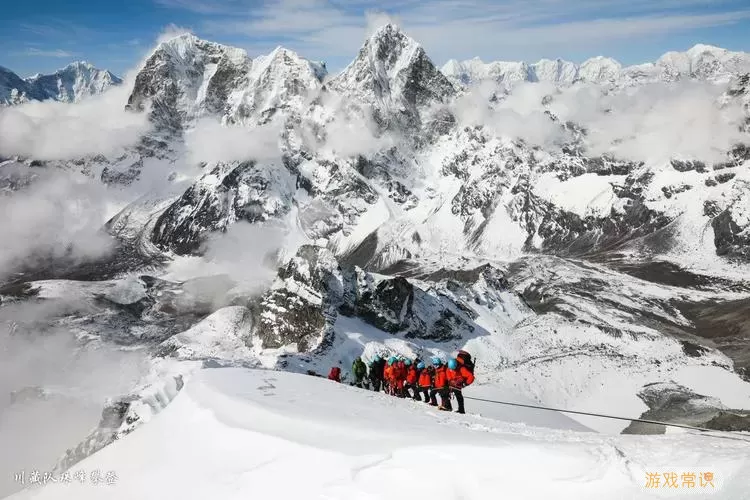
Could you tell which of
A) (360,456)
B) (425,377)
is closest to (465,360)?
(425,377)

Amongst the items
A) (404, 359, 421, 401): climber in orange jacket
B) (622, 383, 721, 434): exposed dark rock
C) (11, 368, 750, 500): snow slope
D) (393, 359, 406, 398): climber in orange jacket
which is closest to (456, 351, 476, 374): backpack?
(11, 368, 750, 500): snow slope

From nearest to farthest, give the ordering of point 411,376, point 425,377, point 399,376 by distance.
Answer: point 425,377
point 411,376
point 399,376

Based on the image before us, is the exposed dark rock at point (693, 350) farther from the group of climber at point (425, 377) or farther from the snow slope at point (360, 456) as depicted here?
the snow slope at point (360, 456)

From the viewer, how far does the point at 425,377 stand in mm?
28766

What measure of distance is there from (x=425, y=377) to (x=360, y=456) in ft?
44.0

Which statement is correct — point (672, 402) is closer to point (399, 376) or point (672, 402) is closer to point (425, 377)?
point (399, 376)

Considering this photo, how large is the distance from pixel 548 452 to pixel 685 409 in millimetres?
70108

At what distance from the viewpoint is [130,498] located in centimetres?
1758

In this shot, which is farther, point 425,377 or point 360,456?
point 425,377

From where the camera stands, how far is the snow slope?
13.3 metres

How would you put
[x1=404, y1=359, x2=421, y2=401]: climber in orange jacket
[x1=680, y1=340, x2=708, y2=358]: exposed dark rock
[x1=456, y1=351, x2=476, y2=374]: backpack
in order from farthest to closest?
[x1=680, y1=340, x2=708, y2=358]: exposed dark rock, [x1=404, y1=359, x2=421, y2=401]: climber in orange jacket, [x1=456, y1=351, x2=476, y2=374]: backpack

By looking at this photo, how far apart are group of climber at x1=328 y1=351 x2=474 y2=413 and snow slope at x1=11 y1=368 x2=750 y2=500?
283cm

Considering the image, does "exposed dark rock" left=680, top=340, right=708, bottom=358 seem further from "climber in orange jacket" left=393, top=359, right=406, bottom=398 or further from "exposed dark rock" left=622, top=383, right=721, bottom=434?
"climber in orange jacket" left=393, top=359, right=406, bottom=398

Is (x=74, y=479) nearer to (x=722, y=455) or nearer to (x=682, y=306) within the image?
(x=722, y=455)
